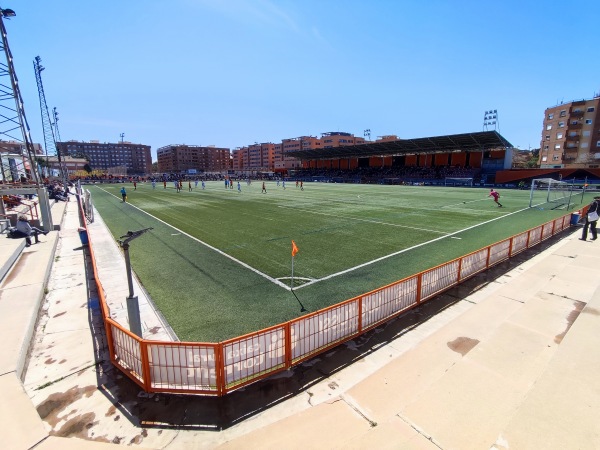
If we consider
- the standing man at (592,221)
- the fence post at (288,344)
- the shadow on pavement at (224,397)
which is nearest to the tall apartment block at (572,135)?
the standing man at (592,221)

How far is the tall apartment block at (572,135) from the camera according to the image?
68.6 m

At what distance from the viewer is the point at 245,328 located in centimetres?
679

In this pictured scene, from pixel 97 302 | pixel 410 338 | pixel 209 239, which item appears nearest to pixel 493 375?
pixel 410 338

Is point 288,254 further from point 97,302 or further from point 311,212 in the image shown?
point 311,212

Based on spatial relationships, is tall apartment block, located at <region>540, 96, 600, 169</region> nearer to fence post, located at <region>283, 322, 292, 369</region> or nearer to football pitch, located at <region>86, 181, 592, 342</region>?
football pitch, located at <region>86, 181, 592, 342</region>

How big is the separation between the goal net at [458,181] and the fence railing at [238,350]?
65281mm

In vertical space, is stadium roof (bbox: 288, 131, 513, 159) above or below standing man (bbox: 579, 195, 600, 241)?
above

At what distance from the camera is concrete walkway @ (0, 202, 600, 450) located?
4.06m

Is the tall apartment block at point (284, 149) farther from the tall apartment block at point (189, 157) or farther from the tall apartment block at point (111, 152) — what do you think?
the tall apartment block at point (111, 152)

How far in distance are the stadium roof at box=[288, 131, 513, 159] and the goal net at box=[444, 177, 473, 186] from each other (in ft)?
25.1

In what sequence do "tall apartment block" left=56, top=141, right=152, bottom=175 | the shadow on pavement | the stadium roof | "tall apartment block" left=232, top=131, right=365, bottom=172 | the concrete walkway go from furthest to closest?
"tall apartment block" left=56, top=141, right=152, bottom=175
"tall apartment block" left=232, top=131, right=365, bottom=172
the stadium roof
the shadow on pavement
the concrete walkway

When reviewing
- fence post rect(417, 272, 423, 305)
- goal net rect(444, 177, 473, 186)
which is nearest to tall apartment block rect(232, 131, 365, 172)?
goal net rect(444, 177, 473, 186)

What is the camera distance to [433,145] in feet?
224

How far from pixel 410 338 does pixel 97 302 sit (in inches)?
327
